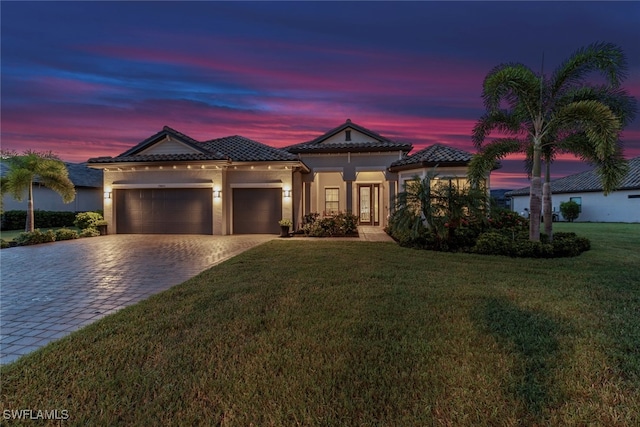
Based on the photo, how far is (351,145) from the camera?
16938mm

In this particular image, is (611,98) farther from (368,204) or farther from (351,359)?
(351,359)

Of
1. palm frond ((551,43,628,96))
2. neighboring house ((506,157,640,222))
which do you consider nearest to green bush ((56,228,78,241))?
palm frond ((551,43,628,96))

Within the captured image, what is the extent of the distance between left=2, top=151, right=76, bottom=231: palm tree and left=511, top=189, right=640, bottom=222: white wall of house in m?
34.1

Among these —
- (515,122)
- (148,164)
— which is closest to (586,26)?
(515,122)

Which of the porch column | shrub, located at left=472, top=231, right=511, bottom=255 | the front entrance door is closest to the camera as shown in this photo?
shrub, located at left=472, top=231, right=511, bottom=255

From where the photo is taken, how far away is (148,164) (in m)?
15.1

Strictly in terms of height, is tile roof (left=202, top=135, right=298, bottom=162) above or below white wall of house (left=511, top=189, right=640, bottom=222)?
above

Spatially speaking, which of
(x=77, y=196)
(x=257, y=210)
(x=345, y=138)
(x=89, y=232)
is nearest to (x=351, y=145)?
(x=345, y=138)

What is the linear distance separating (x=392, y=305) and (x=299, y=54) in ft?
36.3

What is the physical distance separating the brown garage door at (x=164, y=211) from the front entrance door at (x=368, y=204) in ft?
29.8

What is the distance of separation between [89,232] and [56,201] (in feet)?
38.3

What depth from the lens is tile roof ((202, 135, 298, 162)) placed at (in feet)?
49.8

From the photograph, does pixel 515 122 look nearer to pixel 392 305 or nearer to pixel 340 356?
pixel 392 305

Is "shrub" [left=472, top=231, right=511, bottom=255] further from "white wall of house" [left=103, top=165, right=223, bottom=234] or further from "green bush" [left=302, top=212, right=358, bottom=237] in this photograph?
"white wall of house" [left=103, top=165, right=223, bottom=234]
